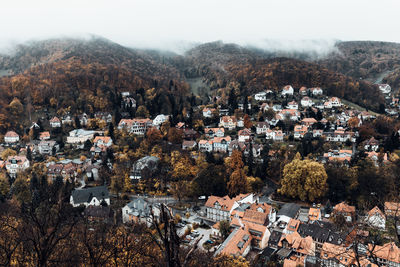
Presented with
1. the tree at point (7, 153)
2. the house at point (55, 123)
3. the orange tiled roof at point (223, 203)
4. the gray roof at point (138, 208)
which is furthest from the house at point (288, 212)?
the house at point (55, 123)

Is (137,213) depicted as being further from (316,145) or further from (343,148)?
(343,148)

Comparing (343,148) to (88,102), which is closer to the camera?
(343,148)

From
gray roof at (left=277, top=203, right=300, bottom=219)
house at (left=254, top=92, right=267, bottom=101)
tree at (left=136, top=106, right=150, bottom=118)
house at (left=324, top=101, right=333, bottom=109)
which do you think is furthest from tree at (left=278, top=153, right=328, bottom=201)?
house at (left=254, top=92, right=267, bottom=101)

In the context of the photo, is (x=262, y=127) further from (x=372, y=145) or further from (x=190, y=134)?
(x=372, y=145)

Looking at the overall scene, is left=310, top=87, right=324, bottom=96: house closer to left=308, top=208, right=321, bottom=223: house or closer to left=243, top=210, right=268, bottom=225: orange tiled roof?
left=308, top=208, right=321, bottom=223: house

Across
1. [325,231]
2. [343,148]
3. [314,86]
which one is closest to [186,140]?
[343,148]

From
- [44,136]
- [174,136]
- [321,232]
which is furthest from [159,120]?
[321,232]

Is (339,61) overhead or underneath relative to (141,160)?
overhead
